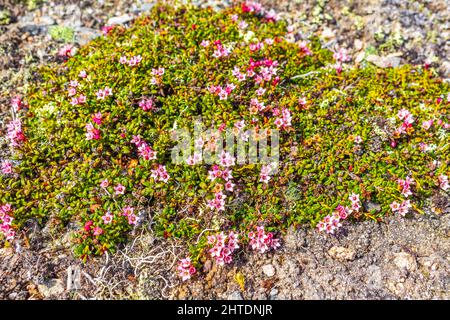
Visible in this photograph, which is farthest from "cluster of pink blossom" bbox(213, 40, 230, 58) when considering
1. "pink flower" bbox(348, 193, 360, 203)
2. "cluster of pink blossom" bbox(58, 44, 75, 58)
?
"pink flower" bbox(348, 193, 360, 203)

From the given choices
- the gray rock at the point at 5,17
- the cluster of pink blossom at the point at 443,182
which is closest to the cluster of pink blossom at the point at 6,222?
the gray rock at the point at 5,17

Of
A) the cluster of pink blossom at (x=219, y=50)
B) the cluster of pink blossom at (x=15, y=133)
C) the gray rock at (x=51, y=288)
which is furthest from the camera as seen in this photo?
the cluster of pink blossom at (x=219, y=50)

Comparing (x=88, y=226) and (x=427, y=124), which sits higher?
(x=427, y=124)

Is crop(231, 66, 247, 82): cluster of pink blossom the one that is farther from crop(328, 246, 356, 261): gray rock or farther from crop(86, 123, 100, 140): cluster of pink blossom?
crop(328, 246, 356, 261): gray rock

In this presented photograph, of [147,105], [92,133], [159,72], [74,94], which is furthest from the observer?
[159,72]

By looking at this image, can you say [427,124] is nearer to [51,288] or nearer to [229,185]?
[229,185]

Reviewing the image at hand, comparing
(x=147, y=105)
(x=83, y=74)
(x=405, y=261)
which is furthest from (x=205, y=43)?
(x=405, y=261)

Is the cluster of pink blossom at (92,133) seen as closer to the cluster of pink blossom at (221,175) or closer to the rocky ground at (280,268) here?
the rocky ground at (280,268)
